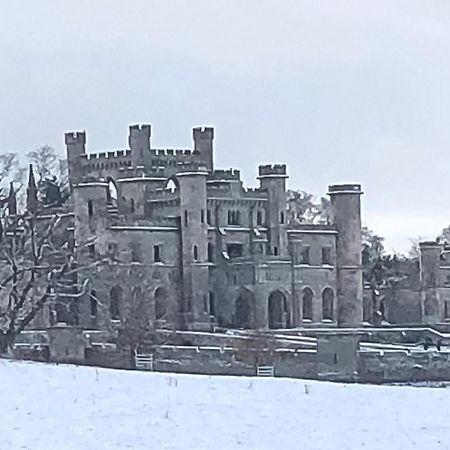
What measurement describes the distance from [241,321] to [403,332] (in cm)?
763

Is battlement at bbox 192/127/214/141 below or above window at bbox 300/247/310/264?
above

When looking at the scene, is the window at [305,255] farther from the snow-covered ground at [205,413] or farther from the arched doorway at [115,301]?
the snow-covered ground at [205,413]

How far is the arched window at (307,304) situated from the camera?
70750mm

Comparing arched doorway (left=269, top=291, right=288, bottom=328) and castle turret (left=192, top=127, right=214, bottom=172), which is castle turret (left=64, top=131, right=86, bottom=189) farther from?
arched doorway (left=269, top=291, right=288, bottom=328)

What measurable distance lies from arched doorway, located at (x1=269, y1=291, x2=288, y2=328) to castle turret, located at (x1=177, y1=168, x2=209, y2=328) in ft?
11.2

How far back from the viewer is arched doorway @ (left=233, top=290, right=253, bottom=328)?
68.5 meters

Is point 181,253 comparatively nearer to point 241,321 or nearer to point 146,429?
point 241,321

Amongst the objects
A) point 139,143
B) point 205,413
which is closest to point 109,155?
point 139,143

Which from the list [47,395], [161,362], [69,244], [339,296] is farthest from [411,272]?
[47,395]

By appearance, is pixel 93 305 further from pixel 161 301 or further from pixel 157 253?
pixel 157 253

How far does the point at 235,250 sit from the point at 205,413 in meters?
54.2

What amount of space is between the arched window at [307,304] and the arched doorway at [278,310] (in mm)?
1494

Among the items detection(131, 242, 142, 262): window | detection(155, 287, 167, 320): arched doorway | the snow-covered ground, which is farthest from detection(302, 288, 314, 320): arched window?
the snow-covered ground

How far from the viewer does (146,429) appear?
53.1 ft
